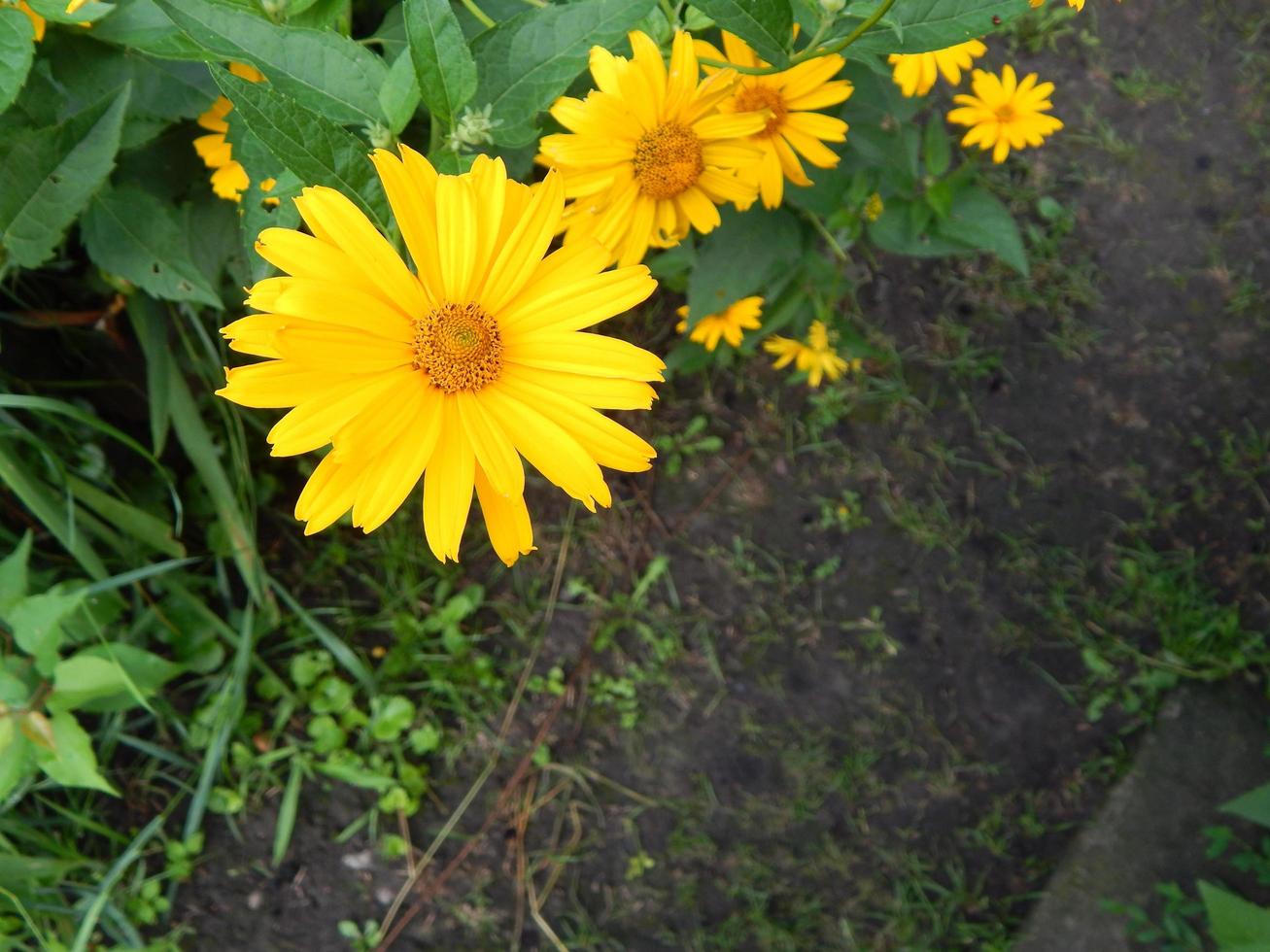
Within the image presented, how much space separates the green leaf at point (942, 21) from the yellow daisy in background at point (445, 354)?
1.28 ft

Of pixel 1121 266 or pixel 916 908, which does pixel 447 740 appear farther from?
pixel 1121 266

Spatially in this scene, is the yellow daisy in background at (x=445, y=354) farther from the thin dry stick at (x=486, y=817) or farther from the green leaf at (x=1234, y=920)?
the green leaf at (x=1234, y=920)

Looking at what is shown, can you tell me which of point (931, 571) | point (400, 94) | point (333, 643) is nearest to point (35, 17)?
point (400, 94)

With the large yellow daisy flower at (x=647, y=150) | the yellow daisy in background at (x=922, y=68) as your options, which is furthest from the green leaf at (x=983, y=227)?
the large yellow daisy flower at (x=647, y=150)

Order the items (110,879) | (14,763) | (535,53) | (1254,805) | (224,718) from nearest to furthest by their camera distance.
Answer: (535,53)
(14,763)
(1254,805)
(110,879)
(224,718)

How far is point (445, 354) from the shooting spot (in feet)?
3.33

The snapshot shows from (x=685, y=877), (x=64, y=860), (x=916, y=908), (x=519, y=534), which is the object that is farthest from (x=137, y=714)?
(x=916, y=908)

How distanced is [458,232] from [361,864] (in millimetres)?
1843

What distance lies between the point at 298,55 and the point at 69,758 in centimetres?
119

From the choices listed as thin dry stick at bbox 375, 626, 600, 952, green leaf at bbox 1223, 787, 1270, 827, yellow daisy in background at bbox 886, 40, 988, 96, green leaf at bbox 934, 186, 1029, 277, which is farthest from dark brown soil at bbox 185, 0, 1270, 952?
yellow daisy in background at bbox 886, 40, 988, 96

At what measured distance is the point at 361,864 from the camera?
7.39ft

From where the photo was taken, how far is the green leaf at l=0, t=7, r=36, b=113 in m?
1.01

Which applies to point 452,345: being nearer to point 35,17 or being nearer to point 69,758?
point 35,17

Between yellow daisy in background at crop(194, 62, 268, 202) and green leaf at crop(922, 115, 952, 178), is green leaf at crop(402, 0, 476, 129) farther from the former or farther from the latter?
green leaf at crop(922, 115, 952, 178)
